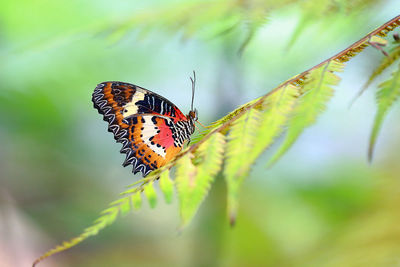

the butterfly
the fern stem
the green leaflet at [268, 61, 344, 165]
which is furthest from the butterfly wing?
the green leaflet at [268, 61, 344, 165]

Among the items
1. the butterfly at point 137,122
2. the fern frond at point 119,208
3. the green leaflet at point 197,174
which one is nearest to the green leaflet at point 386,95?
the green leaflet at point 197,174

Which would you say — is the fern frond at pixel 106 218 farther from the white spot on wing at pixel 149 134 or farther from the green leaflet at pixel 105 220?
the white spot on wing at pixel 149 134

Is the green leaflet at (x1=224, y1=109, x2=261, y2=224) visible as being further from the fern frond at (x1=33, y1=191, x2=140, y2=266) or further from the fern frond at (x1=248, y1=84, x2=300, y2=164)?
the fern frond at (x1=33, y1=191, x2=140, y2=266)

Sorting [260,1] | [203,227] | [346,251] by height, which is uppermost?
[260,1]

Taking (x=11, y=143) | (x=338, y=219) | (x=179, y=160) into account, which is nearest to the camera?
(x=179, y=160)

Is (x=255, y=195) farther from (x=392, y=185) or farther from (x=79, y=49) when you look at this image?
(x=79, y=49)

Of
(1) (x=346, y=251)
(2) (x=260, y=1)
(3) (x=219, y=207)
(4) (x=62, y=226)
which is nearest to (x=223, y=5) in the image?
(2) (x=260, y=1)
